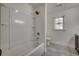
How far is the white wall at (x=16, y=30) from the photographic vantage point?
5.12ft

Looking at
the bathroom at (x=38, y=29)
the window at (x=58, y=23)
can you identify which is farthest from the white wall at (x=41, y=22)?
the window at (x=58, y=23)

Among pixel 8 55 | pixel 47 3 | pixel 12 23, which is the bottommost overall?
pixel 8 55

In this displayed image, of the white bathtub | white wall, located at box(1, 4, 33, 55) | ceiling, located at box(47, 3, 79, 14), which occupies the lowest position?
the white bathtub

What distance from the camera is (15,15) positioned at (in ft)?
5.24

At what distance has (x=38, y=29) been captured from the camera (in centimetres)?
164

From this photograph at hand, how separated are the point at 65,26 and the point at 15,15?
2.82 ft

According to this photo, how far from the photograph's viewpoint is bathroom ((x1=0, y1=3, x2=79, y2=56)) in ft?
5.14

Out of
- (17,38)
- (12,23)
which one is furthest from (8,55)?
(12,23)

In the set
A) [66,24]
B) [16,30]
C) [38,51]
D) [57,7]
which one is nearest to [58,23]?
[66,24]

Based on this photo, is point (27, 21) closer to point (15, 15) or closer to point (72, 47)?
point (15, 15)

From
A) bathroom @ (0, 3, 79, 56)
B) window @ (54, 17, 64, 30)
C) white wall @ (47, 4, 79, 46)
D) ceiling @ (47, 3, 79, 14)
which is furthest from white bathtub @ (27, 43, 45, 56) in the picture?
ceiling @ (47, 3, 79, 14)

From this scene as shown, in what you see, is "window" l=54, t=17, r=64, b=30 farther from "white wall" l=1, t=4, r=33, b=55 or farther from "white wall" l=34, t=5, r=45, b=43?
"white wall" l=1, t=4, r=33, b=55

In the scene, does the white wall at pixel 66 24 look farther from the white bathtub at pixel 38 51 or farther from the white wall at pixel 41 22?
the white bathtub at pixel 38 51

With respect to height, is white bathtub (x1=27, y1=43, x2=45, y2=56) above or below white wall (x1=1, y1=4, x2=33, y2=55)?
below
